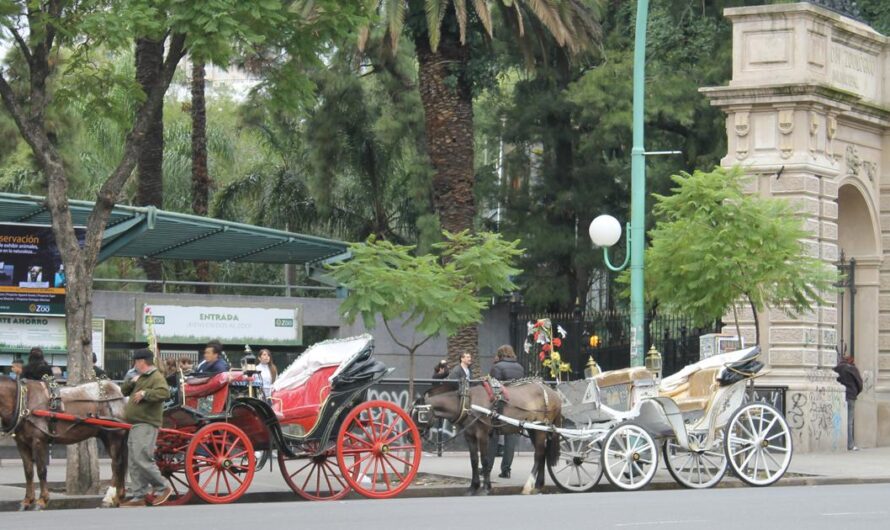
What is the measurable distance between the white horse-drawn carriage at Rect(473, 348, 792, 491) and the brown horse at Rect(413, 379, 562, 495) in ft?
0.59

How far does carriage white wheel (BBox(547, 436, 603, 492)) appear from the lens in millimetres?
19516

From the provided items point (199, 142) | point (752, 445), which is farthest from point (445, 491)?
point (199, 142)

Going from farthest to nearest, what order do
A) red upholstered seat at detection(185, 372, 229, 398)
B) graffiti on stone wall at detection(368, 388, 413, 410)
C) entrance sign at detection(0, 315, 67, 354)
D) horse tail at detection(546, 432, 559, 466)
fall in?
entrance sign at detection(0, 315, 67, 354)
graffiti on stone wall at detection(368, 388, 413, 410)
horse tail at detection(546, 432, 559, 466)
red upholstered seat at detection(185, 372, 229, 398)

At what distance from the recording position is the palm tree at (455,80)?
96.9 ft

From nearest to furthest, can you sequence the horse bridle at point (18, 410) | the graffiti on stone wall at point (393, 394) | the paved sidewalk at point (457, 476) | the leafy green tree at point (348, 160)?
the horse bridle at point (18, 410), the paved sidewalk at point (457, 476), the graffiti on stone wall at point (393, 394), the leafy green tree at point (348, 160)

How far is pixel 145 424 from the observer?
16.9 meters

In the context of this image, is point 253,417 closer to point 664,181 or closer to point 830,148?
point 830,148

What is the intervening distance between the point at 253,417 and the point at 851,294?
16.0 metres

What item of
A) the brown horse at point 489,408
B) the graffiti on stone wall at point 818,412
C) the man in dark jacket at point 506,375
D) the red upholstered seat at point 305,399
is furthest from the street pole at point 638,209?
the red upholstered seat at point 305,399

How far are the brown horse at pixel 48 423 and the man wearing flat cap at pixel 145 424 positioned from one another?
11.1 inches

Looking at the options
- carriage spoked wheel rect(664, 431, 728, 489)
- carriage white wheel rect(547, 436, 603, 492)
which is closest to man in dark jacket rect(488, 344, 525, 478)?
carriage white wheel rect(547, 436, 603, 492)

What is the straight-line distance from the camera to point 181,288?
41062 mm

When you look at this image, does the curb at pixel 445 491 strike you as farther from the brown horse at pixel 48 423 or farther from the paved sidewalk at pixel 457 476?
the brown horse at pixel 48 423

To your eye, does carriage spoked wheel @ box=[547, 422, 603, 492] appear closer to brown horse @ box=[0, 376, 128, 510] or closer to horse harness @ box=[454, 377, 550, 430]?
horse harness @ box=[454, 377, 550, 430]
